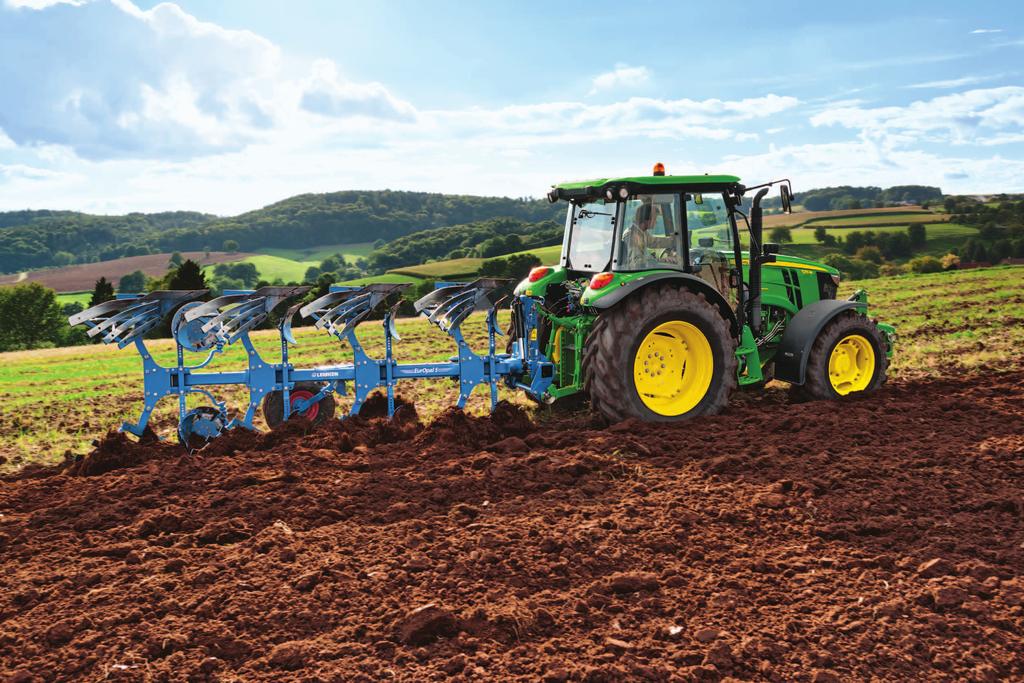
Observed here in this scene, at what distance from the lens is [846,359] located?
28.8 ft

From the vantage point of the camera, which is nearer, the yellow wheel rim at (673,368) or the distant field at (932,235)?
the yellow wheel rim at (673,368)

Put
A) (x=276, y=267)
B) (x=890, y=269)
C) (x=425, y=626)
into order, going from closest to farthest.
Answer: (x=425, y=626)
(x=890, y=269)
(x=276, y=267)

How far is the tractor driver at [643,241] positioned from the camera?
7.73 metres

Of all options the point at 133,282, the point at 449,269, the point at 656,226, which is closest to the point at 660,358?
the point at 656,226

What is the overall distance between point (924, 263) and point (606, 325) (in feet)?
149

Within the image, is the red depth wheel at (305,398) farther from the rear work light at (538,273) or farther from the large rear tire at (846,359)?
the large rear tire at (846,359)

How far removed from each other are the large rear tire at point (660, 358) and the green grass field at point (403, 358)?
2.70 m

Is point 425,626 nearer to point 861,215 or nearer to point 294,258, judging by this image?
point 861,215

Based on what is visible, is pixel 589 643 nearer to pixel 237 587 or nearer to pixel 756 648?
pixel 756 648

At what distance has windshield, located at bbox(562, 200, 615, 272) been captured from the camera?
7.94 meters

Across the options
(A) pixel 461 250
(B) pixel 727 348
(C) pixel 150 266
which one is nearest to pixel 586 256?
(B) pixel 727 348

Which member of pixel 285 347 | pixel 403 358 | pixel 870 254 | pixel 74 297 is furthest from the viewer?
pixel 74 297

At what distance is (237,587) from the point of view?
14.3ft

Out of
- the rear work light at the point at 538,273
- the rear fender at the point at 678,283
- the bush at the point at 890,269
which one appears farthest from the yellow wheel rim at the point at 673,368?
the bush at the point at 890,269
